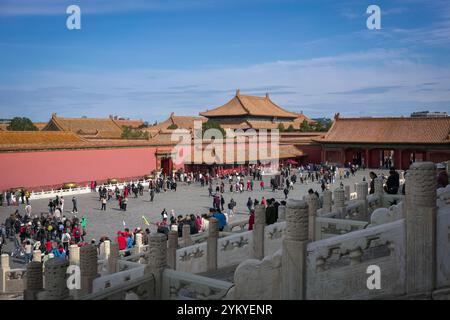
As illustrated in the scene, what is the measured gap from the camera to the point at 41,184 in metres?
29.8

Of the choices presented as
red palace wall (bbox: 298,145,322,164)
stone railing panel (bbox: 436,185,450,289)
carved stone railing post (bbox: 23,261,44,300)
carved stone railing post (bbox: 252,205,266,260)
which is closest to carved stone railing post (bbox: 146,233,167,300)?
carved stone railing post (bbox: 23,261,44,300)

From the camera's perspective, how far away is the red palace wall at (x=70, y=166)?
28.4m

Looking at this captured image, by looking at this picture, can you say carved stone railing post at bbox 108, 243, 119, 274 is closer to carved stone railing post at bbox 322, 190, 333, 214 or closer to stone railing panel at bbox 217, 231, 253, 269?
stone railing panel at bbox 217, 231, 253, 269

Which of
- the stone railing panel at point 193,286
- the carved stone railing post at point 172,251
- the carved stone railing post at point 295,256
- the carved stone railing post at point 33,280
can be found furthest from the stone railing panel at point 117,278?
the carved stone railing post at point 295,256

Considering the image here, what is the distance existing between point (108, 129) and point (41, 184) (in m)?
24.6

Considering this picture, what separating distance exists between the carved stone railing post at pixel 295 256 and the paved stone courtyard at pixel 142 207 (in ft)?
43.8

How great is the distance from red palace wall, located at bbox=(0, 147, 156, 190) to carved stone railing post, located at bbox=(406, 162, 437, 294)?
27153mm

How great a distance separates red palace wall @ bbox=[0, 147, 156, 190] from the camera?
28352 mm

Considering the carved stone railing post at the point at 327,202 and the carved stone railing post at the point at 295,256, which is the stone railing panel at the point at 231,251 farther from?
the carved stone railing post at the point at 295,256

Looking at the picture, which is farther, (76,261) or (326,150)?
(326,150)

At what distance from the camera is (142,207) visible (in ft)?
79.3

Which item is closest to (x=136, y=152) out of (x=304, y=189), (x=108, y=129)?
(x=304, y=189)

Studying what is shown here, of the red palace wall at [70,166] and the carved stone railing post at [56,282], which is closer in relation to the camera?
the carved stone railing post at [56,282]
